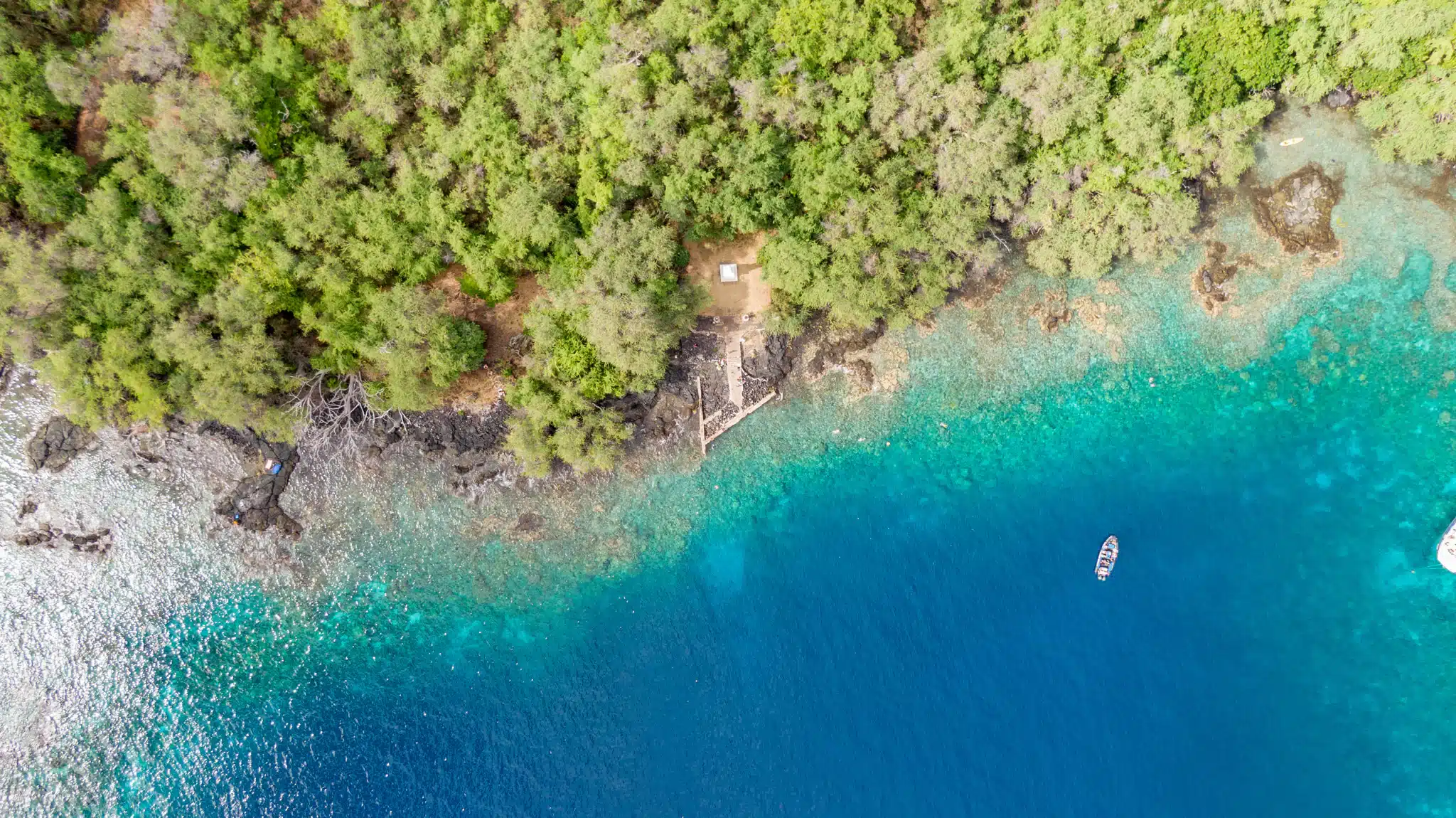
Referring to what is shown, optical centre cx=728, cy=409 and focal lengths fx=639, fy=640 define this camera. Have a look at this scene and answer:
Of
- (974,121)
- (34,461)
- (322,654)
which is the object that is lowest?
(322,654)

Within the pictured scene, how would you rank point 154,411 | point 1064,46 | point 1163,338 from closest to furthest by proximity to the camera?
point 1064,46 → point 154,411 → point 1163,338

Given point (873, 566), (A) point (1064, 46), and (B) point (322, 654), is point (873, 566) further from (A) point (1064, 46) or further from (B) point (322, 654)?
(B) point (322, 654)

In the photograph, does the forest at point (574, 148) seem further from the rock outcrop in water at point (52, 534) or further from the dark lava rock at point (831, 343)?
the rock outcrop in water at point (52, 534)

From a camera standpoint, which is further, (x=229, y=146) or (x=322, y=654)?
(x=322, y=654)

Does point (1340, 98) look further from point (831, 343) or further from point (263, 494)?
point (263, 494)

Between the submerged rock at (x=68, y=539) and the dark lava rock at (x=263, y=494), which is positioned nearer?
the submerged rock at (x=68, y=539)

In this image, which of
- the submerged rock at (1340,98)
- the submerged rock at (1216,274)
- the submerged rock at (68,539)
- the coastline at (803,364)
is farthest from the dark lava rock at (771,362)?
the submerged rock at (68,539)

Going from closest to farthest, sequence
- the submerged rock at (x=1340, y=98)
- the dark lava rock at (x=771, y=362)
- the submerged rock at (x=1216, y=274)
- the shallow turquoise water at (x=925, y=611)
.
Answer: the submerged rock at (x=1340, y=98), the shallow turquoise water at (x=925, y=611), the submerged rock at (x=1216, y=274), the dark lava rock at (x=771, y=362)

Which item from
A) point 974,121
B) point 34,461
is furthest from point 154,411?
point 974,121
